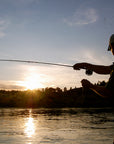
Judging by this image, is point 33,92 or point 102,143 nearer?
point 102,143

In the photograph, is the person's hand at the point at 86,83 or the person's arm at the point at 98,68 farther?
the person's arm at the point at 98,68

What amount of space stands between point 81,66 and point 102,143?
4.40 metres

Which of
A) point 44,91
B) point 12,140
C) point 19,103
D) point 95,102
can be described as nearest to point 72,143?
point 12,140

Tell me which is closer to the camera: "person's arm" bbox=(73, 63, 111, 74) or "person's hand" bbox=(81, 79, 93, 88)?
"person's hand" bbox=(81, 79, 93, 88)

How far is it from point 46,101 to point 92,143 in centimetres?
3124

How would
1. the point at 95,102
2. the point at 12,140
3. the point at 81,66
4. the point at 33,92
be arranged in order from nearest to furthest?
the point at 81,66, the point at 12,140, the point at 95,102, the point at 33,92

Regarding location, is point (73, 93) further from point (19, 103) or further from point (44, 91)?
point (19, 103)

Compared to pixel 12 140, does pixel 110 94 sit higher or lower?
higher

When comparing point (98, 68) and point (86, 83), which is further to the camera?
point (98, 68)

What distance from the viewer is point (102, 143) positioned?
7.36 metres

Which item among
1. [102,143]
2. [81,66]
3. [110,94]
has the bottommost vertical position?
[102,143]

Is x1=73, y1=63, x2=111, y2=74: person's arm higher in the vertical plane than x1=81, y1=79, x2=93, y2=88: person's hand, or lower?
higher

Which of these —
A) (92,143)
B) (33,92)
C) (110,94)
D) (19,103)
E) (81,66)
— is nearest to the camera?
(110,94)

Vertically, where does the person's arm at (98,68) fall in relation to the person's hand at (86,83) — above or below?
above
